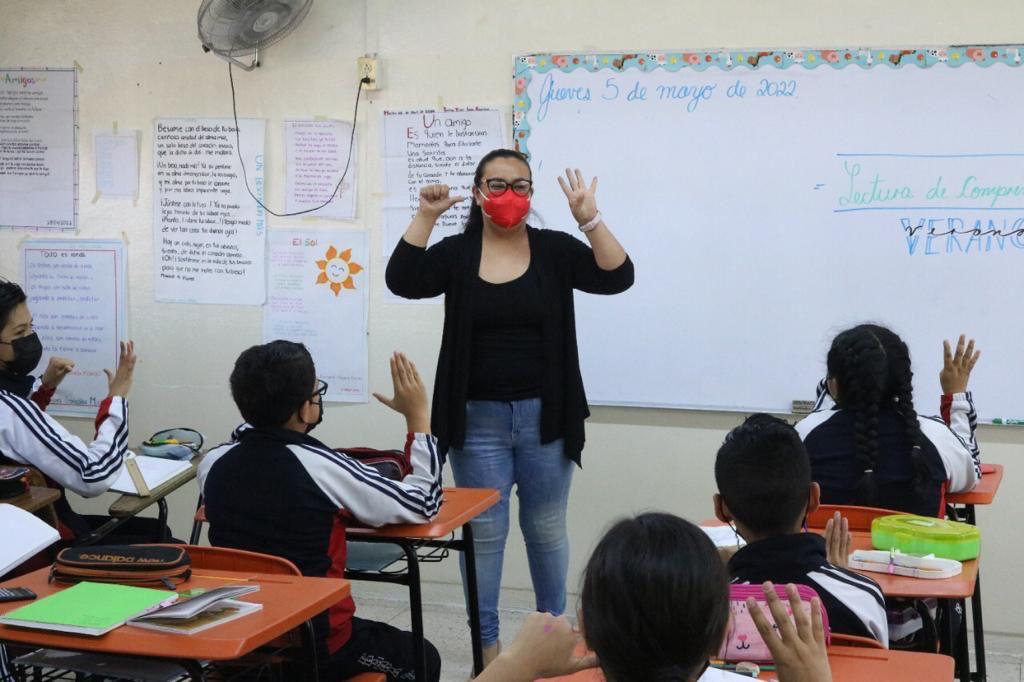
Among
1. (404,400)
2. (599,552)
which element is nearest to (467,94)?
(404,400)

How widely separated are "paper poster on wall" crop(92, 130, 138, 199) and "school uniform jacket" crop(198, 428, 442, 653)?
8.01 ft

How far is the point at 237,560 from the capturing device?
87.7 inches

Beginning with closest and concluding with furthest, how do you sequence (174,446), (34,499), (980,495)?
(34,499)
(980,495)
(174,446)

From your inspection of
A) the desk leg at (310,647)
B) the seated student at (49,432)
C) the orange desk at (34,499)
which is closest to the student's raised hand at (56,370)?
the seated student at (49,432)

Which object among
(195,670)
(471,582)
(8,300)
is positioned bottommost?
(471,582)

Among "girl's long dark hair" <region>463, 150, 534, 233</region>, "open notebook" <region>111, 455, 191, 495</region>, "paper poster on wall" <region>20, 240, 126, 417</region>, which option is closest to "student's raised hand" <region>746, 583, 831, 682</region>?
"girl's long dark hair" <region>463, 150, 534, 233</region>

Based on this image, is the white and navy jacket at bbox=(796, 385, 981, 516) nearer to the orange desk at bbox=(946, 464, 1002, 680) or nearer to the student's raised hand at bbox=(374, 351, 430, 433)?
the orange desk at bbox=(946, 464, 1002, 680)

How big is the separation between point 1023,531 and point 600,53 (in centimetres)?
212

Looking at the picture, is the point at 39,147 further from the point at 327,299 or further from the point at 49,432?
the point at 49,432

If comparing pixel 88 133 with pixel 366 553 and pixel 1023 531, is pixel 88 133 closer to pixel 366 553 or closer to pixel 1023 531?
pixel 366 553

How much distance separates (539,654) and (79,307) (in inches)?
150

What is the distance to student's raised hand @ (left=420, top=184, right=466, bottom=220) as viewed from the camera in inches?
128

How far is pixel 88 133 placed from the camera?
181 inches

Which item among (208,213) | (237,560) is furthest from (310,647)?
(208,213)
